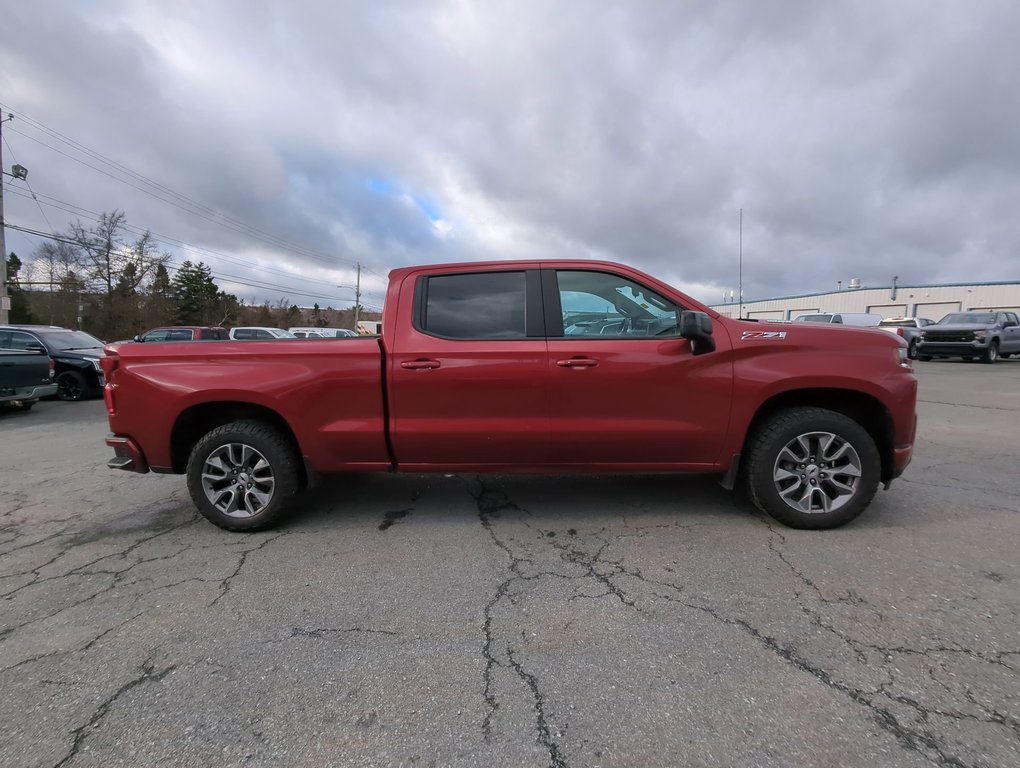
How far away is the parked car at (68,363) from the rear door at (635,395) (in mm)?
11598

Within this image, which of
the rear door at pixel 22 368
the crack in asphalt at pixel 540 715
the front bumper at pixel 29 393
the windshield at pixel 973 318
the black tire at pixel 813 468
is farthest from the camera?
the windshield at pixel 973 318

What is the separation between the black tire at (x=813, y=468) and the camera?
3.55m

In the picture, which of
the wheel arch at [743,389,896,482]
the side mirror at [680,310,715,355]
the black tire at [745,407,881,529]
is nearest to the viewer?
the side mirror at [680,310,715,355]

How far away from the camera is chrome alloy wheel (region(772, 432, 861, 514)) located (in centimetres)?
358

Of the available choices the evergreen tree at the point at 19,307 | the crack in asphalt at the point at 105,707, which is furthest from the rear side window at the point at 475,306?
the evergreen tree at the point at 19,307

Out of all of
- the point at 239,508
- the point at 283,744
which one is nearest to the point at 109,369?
the point at 239,508

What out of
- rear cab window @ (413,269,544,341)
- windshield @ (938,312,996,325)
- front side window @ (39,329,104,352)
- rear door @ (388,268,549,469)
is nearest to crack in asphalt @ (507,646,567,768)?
rear door @ (388,268,549,469)

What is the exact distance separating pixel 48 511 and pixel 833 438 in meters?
6.15

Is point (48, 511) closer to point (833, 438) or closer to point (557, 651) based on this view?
point (557, 651)

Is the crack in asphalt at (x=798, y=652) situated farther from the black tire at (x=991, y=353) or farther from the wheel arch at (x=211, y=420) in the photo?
the black tire at (x=991, y=353)

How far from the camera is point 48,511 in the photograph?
14.5ft

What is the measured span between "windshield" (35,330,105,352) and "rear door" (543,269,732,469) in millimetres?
12549

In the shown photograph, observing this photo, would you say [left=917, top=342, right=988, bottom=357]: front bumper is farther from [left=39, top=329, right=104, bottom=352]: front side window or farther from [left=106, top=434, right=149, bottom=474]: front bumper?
[left=39, top=329, right=104, bottom=352]: front side window

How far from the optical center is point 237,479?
12.4 ft
